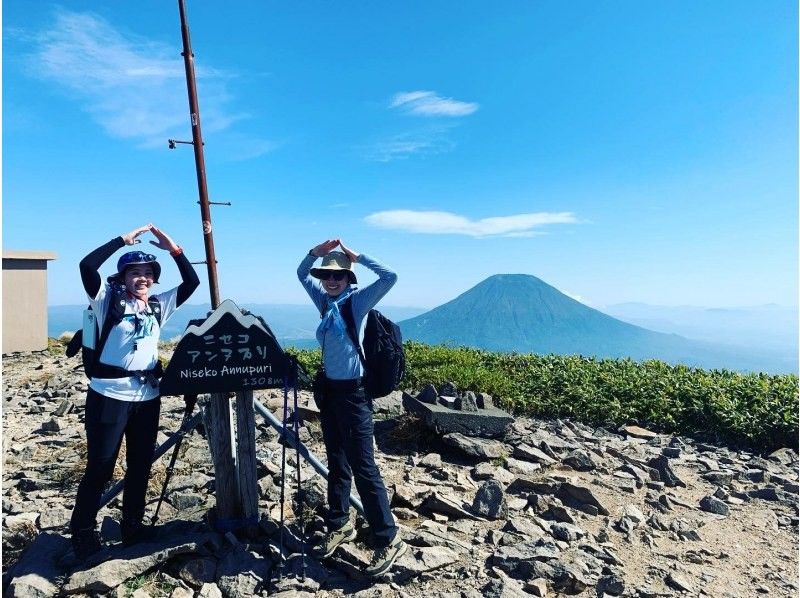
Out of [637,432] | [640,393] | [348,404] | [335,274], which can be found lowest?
[637,432]

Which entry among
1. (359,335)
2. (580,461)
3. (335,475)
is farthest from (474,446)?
(359,335)

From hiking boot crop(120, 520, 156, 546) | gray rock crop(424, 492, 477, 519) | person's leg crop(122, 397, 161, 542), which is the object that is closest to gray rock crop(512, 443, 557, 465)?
gray rock crop(424, 492, 477, 519)

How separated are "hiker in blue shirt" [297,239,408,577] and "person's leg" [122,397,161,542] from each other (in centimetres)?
142

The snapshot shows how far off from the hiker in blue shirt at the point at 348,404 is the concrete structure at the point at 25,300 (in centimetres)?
1520

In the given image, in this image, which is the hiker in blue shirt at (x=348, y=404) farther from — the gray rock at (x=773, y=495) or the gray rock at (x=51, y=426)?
the gray rock at (x=51, y=426)

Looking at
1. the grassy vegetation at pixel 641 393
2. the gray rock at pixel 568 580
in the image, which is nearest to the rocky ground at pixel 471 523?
the gray rock at pixel 568 580

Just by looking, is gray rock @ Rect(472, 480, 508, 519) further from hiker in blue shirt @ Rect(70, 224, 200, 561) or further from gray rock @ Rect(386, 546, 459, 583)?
hiker in blue shirt @ Rect(70, 224, 200, 561)

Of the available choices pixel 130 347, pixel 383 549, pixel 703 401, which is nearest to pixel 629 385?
pixel 703 401

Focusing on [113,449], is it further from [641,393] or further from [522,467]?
[641,393]

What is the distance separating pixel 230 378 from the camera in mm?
4711

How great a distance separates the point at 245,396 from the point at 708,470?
22.7 feet

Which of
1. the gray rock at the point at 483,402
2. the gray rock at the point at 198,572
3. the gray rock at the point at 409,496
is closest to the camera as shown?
the gray rock at the point at 198,572

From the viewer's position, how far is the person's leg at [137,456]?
14.8 feet

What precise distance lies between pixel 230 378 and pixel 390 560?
208cm
